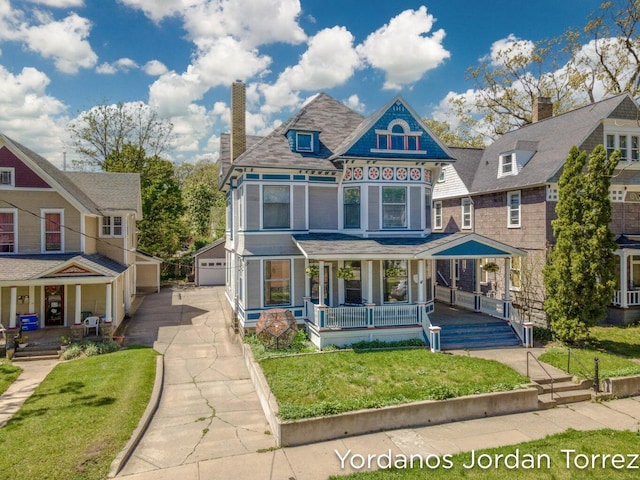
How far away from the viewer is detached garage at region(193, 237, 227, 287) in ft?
108

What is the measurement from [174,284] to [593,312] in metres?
28.8

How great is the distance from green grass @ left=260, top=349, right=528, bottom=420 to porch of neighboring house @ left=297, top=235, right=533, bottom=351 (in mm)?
1225

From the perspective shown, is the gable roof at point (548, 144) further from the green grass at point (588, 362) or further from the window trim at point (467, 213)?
the green grass at point (588, 362)

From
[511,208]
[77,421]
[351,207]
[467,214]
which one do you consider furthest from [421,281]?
[77,421]

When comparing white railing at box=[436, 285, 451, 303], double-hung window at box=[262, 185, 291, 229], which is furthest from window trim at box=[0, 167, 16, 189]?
white railing at box=[436, 285, 451, 303]

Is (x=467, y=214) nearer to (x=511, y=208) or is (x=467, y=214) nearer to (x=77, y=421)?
(x=511, y=208)

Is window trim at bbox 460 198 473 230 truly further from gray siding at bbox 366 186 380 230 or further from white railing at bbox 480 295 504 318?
gray siding at bbox 366 186 380 230

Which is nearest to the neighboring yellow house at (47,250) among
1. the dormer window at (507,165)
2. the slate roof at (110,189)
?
the slate roof at (110,189)

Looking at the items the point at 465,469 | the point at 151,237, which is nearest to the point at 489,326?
the point at 465,469

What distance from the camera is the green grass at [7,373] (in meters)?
11.9

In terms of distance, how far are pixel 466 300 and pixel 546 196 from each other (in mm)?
6104

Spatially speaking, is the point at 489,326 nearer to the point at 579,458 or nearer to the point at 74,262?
the point at 579,458

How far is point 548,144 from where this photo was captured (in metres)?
21.2

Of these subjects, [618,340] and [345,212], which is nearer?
[618,340]
